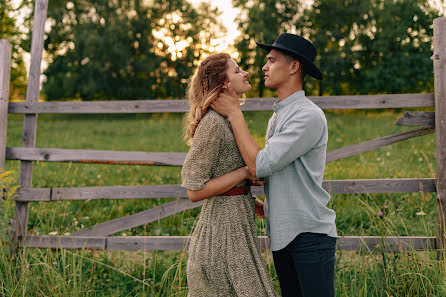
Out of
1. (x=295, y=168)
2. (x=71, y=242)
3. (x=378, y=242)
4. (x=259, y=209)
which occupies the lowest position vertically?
(x=71, y=242)

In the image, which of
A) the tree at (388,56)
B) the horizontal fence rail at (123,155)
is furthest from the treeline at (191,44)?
the horizontal fence rail at (123,155)

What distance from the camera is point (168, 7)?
1369 inches

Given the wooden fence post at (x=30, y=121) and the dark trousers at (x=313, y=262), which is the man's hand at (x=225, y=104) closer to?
the dark trousers at (x=313, y=262)

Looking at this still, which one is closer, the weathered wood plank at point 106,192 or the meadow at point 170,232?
the meadow at point 170,232

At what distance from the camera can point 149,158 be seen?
3973 millimetres

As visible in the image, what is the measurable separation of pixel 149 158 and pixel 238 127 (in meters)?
2.06

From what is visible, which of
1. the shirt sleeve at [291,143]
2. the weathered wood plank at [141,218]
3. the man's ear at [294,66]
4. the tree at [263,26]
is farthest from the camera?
the tree at [263,26]

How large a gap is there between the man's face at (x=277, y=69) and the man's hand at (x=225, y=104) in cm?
21

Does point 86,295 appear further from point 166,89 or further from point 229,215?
point 166,89

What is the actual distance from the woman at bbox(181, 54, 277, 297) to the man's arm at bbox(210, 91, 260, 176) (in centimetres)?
4

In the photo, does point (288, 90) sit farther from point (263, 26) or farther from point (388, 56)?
point (263, 26)

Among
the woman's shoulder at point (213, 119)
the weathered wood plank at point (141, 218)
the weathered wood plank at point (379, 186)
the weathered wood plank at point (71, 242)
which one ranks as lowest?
the weathered wood plank at point (71, 242)

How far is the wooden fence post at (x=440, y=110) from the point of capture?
3.65 m

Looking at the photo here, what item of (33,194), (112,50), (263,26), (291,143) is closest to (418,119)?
(291,143)
